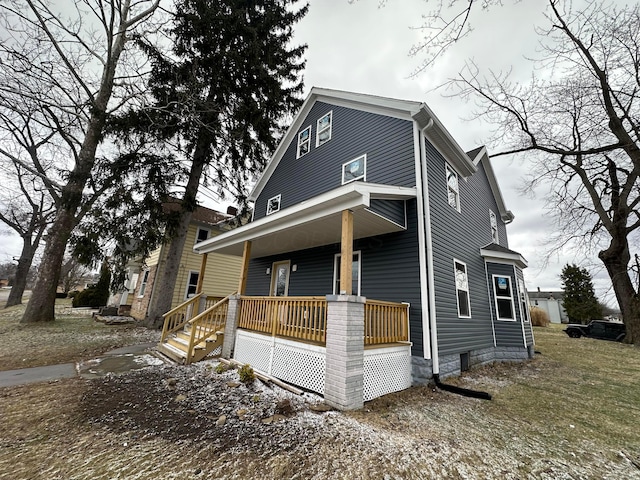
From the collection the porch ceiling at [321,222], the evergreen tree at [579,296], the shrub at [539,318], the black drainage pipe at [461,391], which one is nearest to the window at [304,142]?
the porch ceiling at [321,222]

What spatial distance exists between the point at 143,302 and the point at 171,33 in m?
13.3

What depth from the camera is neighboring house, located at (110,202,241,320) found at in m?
14.0

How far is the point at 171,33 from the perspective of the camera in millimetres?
11023

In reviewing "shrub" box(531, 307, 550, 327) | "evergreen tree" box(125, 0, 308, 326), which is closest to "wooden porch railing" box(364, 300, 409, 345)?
"evergreen tree" box(125, 0, 308, 326)

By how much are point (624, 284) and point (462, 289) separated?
1243 centimetres

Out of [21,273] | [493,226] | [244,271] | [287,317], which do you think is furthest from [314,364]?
[21,273]

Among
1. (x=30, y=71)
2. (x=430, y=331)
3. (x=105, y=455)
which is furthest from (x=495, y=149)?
(x=30, y=71)

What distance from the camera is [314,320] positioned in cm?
487

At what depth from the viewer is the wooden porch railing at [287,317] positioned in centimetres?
503

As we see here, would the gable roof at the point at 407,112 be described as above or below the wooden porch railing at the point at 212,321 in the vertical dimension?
above

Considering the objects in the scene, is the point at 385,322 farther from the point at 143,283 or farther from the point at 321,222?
the point at 143,283

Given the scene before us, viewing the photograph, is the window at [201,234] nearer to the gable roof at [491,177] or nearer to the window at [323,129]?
the window at [323,129]

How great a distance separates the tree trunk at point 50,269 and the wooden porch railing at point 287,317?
906 centimetres

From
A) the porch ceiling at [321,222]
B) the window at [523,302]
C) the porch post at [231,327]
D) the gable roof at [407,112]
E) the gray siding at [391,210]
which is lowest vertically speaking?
the porch post at [231,327]
